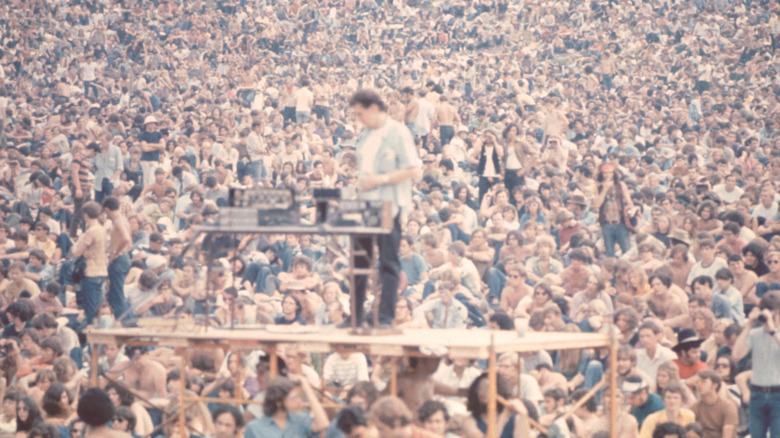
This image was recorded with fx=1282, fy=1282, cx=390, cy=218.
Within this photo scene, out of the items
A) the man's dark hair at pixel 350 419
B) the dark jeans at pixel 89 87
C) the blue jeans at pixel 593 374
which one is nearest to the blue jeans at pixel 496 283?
the blue jeans at pixel 593 374

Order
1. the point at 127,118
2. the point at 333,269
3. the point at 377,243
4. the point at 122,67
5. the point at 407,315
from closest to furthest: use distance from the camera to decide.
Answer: the point at 377,243, the point at 407,315, the point at 333,269, the point at 127,118, the point at 122,67

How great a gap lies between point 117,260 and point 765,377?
796cm

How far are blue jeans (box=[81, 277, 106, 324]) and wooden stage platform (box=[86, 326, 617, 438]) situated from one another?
5875 mm

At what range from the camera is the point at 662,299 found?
13391 millimetres

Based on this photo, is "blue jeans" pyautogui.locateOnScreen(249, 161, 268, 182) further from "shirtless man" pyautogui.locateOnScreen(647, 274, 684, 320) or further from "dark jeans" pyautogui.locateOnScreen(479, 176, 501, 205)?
"shirtless man" pyautogui.locateOnScreen(647, 274, 684, 320)

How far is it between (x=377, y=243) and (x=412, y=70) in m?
28.6

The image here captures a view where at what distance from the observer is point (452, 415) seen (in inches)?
357

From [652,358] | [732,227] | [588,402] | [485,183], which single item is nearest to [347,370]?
[588,402]

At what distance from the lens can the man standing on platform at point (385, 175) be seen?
341 inches

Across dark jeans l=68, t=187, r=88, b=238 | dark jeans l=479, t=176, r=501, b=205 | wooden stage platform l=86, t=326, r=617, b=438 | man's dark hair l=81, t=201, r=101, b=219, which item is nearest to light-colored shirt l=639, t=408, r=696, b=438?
wooden stage platform l=86, t=326, r=617, b=438

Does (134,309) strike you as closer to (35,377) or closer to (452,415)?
(35,377)

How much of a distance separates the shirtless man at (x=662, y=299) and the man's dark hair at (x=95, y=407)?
263 inches

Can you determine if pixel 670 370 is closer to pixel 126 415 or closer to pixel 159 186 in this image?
pixel 126 415

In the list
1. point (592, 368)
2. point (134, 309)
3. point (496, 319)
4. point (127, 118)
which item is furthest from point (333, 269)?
point (127, 118)
